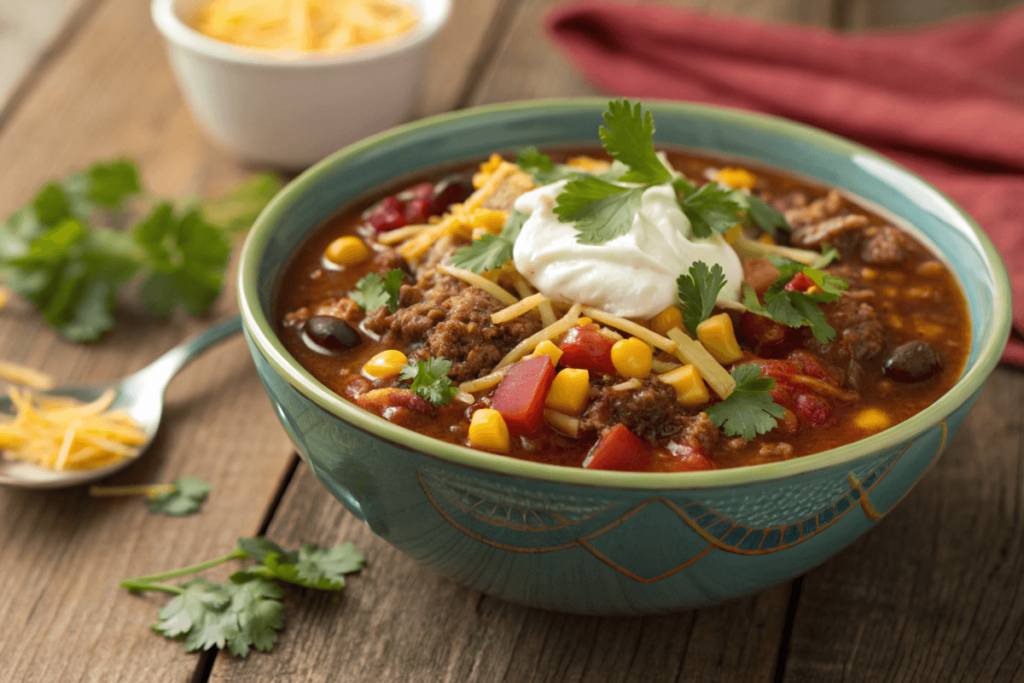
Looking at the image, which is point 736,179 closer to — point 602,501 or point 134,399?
point 602,501

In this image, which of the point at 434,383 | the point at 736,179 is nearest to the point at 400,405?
the point at 434,383

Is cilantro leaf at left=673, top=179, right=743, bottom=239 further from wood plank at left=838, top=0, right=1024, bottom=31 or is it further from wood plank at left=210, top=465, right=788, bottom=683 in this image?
wood plank at left=838, top=0, right=1024, bottom=31

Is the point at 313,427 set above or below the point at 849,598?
above

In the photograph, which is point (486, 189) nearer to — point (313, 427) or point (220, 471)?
point (313, 427)

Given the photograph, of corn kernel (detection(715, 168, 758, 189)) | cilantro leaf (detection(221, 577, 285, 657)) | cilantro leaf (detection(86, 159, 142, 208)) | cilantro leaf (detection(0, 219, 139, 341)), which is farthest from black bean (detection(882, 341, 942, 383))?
cilantro leaf (detection(86, 159, 142, 208))

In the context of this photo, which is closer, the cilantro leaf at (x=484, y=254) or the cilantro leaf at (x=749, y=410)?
the cilantro leaf at (x=749, y=410)

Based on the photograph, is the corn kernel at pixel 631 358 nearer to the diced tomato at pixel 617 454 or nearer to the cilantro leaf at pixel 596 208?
the diced tomato at pixel 617 454

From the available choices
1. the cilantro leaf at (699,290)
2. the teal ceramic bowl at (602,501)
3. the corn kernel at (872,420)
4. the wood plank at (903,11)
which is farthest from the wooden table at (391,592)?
the wood plank at (903,11)

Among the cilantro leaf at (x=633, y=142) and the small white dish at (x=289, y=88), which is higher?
the cilantro leaf at (x=633, y=142)

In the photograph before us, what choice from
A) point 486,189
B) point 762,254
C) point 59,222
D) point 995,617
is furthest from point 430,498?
point 59,222
